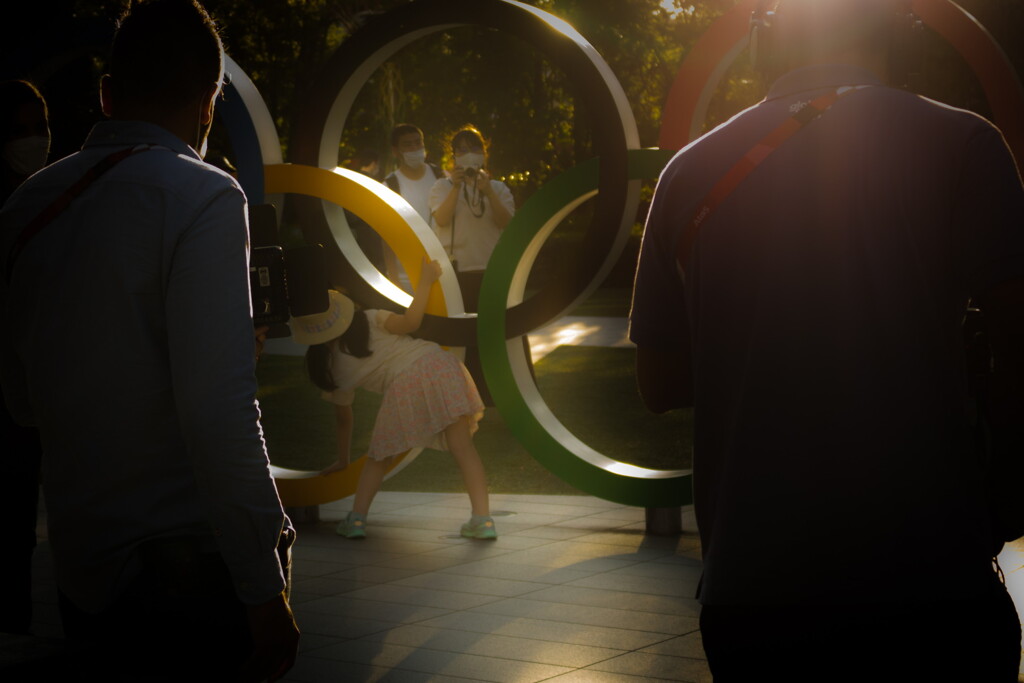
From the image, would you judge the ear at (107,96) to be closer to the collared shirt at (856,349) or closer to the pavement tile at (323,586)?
the collared shirt at (856,349)

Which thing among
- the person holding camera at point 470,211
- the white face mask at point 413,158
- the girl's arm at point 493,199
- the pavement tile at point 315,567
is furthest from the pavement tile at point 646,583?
the white face mask at point 413,158

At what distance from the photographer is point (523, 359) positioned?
→ 7.57 m

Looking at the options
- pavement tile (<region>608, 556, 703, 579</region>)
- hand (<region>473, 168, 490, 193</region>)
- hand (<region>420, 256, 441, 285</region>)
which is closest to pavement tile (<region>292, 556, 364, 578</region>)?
pavement tile (<region>608, 556, 703, 579</region>)

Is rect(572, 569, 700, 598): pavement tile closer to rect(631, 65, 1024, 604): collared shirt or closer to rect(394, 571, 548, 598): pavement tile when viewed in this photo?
rect(394, 571, 548, 598): pavement tile

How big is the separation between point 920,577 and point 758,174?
69 centimetres

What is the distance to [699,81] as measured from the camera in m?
7.31

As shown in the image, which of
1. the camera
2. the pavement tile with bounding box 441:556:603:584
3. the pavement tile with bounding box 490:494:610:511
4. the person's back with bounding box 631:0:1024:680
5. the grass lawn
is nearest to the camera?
the person's back with bounding box 631:0:1024:680

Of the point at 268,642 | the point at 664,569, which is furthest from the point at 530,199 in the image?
the point at 268,642

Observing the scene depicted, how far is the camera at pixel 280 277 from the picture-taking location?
3.14 meters

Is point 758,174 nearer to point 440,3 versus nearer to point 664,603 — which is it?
point 664,603

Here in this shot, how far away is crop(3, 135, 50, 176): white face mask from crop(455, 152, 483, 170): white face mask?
14.4 ft

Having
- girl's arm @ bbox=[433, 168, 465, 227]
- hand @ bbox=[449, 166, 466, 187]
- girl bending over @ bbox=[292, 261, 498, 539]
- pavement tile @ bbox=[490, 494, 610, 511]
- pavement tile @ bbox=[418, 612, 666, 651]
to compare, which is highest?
hand @ bbox=[449, 166, 466, 187]

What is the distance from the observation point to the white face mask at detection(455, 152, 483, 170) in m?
9.25

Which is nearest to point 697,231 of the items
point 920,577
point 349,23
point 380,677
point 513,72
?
point 920,577
